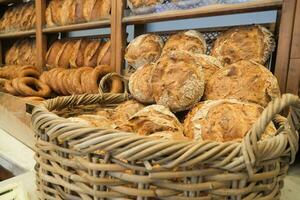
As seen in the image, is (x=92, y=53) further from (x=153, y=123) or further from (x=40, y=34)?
(x=153, y=123)

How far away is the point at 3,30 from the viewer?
2.21 metres

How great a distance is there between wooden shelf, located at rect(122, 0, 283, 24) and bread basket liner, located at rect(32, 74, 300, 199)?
50 centimetres

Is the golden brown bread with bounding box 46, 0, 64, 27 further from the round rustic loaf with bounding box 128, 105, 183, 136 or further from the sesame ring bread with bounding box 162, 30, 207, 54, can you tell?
the round rustic loaf with bounding box 128, 105, 183, 136

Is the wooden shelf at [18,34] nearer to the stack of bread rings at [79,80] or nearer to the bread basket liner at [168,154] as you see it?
the stack of bread rings at [79,80]

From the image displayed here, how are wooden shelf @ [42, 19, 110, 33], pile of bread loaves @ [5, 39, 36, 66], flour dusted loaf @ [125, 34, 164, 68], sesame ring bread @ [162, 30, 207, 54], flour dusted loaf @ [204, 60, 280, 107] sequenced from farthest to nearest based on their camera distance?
pile of bread loaves @ [5, 39, 36, 66], wooden shelf @ [42, 19, 110, 33], flour dusted loaf @ [125, 34, 164, 68], sesame ring bread @ [162, 30, 207, 54], flour dusted loaf @ [204, 60, 280, 107]

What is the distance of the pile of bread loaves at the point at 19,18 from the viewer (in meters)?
1.97

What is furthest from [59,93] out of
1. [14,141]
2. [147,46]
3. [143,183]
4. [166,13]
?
[143,183]

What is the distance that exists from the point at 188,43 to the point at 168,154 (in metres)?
0.76

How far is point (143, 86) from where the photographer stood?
818mm

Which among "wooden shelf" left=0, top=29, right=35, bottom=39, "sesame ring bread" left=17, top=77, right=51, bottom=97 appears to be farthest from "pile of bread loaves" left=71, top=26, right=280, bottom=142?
"wooden shelf" left=0, top=29, right=35, bottom=39

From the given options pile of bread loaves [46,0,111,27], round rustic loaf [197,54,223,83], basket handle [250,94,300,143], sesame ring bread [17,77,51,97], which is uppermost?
pile of bread loaves [46,0,111,27]

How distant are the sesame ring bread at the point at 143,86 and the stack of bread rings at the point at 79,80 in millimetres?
338

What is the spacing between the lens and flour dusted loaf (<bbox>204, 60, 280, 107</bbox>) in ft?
2.27

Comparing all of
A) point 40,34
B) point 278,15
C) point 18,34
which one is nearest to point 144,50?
point 278,15
